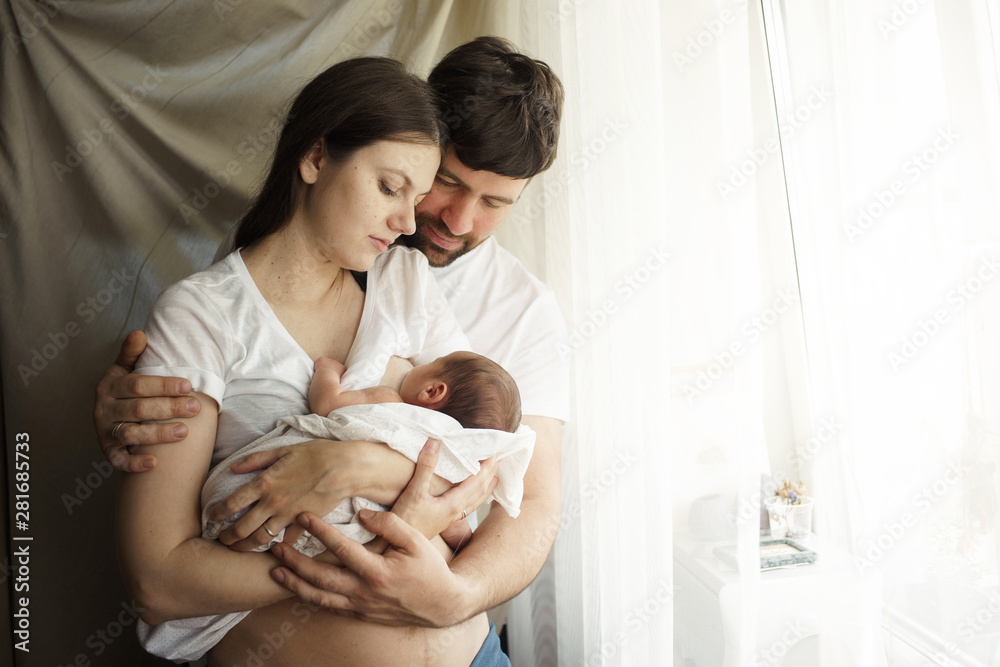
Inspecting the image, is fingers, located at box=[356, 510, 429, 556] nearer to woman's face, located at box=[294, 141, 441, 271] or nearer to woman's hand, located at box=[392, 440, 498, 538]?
woman's hand, located at box=[392, 440, 498, 538]

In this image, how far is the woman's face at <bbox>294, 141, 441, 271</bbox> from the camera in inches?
50.3

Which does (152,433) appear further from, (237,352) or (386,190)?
(386,190)

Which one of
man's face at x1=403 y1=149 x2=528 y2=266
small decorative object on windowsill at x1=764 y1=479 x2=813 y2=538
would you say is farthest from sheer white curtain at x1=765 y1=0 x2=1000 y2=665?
man's face at x1=403 y1=149 x2=528 y2=266

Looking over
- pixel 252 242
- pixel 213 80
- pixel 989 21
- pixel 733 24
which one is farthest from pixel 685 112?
pixel 213 80

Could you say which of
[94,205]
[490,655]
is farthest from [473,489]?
[94,205]

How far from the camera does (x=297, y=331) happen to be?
1315 millimetres

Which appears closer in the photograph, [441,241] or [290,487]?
[290,487]

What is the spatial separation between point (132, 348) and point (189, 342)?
16cm

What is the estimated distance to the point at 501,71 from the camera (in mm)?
1605

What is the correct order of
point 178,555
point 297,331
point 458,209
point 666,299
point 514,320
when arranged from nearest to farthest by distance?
point 178,555 < point 297,331 < point 666,299 < point 458,209 < point 514,320

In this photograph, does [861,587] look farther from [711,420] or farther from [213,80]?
[213,80]

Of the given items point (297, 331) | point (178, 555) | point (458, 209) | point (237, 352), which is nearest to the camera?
point (178, 555)

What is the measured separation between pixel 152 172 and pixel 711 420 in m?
1.74

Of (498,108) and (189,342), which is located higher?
(498,108)
